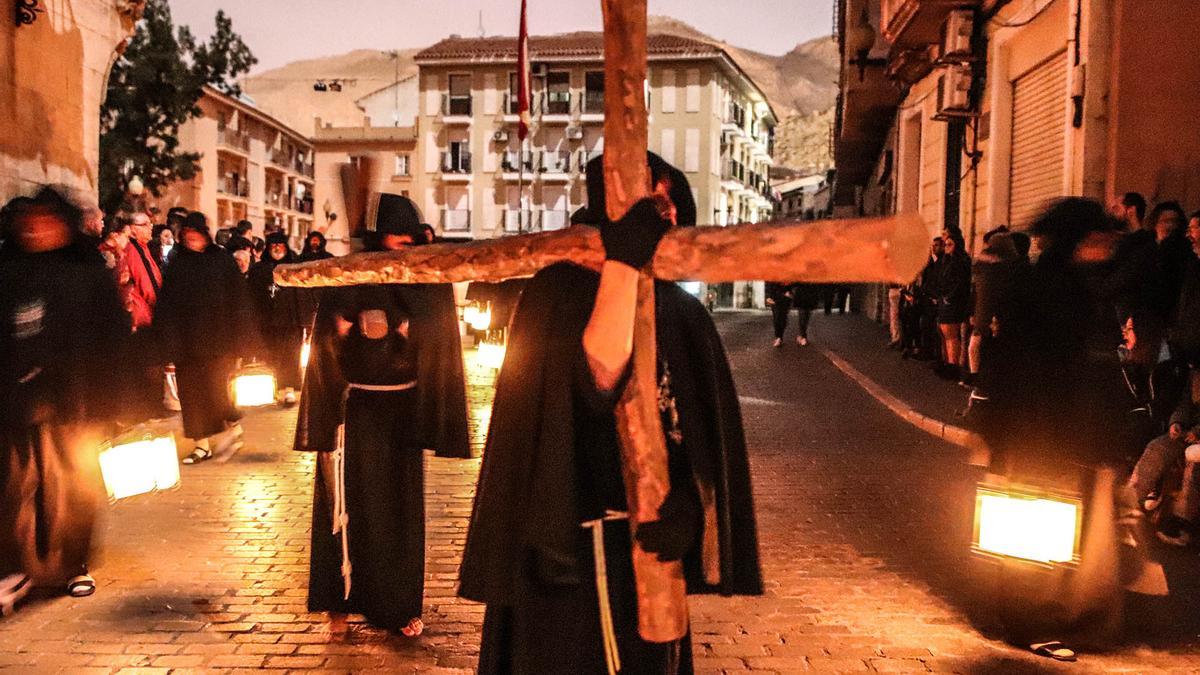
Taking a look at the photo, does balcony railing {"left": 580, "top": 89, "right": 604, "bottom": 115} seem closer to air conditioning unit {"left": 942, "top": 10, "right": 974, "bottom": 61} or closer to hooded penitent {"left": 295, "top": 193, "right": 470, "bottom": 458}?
air conditioning unit {"left": 942, "top": 10, "right": 974, "bottom": 61}

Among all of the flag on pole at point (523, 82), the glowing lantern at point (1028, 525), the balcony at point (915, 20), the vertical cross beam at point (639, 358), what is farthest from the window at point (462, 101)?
the vertical cross beam at point (639, 358)

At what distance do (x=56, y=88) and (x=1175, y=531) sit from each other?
12298mm

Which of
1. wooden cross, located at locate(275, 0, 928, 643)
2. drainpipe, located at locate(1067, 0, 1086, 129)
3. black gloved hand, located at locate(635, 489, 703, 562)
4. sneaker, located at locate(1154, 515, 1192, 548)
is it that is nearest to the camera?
wooden cross, located at locate(275, 0, 928, 643)

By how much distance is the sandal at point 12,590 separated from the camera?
4957 mm

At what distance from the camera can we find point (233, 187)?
195 ft

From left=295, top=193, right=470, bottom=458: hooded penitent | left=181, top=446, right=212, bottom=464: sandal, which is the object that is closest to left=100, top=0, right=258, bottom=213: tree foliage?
left=181, top=446, right=212, bottom=464: sandal

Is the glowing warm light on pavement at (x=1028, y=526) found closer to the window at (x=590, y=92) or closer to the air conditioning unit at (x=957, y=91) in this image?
the air conditioning unit at (x=957, y=91)

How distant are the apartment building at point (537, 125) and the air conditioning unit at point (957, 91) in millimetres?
44477

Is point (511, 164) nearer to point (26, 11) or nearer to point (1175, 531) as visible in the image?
point (26, 11)

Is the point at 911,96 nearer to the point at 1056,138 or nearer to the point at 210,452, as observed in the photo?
the point at 1056,138

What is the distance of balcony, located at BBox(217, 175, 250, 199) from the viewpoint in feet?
190

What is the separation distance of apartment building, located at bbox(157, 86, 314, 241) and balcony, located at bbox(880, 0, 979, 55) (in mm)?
40169

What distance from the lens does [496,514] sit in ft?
8.86

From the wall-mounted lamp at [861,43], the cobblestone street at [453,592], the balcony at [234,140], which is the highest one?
the balcony at [234,140]
